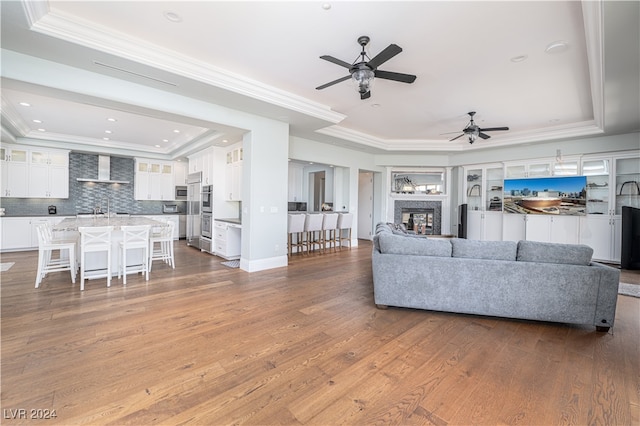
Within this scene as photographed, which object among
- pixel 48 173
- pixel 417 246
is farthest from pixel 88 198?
pixel 417 246

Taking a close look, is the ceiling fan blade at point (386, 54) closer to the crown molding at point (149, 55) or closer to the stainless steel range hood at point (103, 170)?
the crown molding at point (149, 55)

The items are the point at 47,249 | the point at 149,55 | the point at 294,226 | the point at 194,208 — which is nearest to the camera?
the point at 149,55

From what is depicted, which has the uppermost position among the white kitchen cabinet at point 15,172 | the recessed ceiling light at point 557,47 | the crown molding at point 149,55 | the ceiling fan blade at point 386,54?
the recessed ceiling light at point 557,47

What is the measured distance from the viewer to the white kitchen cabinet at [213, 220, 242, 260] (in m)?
5.98

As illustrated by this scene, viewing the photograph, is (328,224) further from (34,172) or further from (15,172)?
(15,172)

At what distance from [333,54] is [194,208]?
19.2 feet

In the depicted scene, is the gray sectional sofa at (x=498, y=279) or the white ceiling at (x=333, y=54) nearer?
the white ceiling at (x=333, y=54)

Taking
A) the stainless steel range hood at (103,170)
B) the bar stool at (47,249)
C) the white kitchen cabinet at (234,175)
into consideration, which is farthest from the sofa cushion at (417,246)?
the stainless steel range hood at (103,170)

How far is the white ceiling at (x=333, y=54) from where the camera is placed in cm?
261

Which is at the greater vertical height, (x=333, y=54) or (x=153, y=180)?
(x=333, y=54)

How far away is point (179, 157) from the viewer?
27.7 ft

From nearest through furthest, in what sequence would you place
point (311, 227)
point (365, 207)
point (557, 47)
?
point (557, 47), point (311, 227), point (365, 207)

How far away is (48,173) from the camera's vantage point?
7.00 metres

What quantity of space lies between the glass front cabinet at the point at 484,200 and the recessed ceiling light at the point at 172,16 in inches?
323
